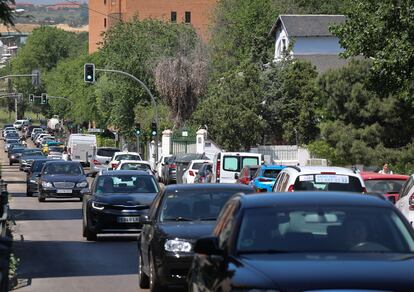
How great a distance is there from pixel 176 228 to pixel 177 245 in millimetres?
555

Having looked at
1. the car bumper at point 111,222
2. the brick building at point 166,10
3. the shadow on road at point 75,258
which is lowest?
the shadow on road at point 75,258

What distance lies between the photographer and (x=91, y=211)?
25.7 meters

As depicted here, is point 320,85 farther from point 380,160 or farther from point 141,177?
point 141,177

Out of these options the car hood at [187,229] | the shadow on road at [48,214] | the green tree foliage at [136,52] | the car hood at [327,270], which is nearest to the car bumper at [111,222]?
the shadow on road at [48,214]

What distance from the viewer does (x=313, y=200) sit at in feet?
32.5

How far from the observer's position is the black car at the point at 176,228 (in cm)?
1541

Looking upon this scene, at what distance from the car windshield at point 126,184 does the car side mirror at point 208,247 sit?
56.1 feet

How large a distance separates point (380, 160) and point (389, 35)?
14338 mm

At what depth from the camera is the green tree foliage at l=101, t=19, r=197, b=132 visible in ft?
275

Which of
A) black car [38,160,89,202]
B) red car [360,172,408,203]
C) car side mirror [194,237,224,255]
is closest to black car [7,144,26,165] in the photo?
black car [38,160,89,202]

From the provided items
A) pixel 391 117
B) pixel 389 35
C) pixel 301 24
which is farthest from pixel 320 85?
pixel 301 24

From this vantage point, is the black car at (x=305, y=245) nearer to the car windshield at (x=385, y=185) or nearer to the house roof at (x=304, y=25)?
the car windshield at (x=385, y=185)

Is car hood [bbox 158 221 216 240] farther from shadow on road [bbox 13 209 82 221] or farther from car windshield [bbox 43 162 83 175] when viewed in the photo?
car windshield [bbox 43 162 83 175]

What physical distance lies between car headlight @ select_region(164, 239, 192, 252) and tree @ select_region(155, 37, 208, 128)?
2530 inches
